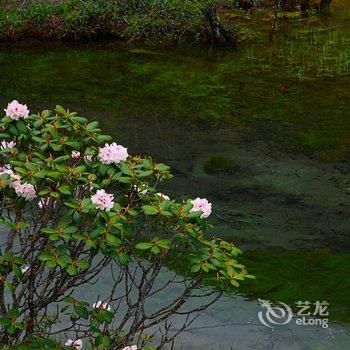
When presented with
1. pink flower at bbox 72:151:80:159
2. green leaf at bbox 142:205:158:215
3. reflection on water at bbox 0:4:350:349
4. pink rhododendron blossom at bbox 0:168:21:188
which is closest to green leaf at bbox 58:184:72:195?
pink rhododendron blossom at bbox 0:168:21:188

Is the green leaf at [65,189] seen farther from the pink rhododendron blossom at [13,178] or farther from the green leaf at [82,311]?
the green leaf at [82,311]

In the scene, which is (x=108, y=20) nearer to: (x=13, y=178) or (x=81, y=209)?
(x=13, y=178)

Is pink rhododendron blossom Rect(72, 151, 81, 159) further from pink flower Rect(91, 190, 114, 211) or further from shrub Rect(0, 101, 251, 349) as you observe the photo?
pink flower Rect(91, 190, 114, 211)

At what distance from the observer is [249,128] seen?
9.04 meters

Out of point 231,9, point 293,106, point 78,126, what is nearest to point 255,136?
point 293,106

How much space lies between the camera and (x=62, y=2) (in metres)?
15.8

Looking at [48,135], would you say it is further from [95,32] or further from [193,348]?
[95,32]

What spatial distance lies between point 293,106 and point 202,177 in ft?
9.18

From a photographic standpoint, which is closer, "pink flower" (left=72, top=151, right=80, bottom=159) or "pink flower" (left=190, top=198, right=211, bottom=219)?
"pink flower" (left=190, top=198, right=211, bottom=219)
